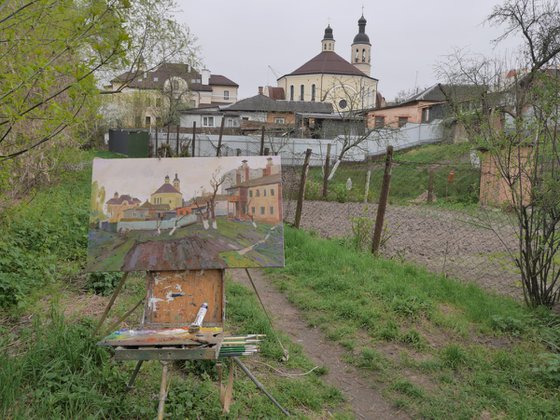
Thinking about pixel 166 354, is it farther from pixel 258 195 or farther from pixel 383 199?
pixel 383 199

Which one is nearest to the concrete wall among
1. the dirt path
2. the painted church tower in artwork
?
the dirt path

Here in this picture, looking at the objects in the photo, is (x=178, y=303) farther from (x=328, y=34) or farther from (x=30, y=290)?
(x=328, y=34)

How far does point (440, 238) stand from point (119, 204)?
8.13m

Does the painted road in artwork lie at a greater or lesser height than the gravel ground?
greater

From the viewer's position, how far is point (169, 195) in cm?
360

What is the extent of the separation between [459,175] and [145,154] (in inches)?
771

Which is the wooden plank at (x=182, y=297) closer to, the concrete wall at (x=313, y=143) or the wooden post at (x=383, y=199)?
the wooden post at (x=383, y=199)

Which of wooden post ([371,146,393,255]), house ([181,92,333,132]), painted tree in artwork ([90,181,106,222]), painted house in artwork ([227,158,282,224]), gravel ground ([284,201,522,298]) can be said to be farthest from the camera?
house ([181,92,333,132])

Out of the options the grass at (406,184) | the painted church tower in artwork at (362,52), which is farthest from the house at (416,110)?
the painted church tower in artwork at (362,52)

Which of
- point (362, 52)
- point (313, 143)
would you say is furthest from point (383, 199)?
point (362, 52)

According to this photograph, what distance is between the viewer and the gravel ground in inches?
270

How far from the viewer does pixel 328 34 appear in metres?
88.2

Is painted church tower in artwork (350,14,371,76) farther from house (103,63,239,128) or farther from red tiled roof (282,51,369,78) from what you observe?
house (103,63,239,128)

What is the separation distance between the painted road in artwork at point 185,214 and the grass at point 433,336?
1.50 m
